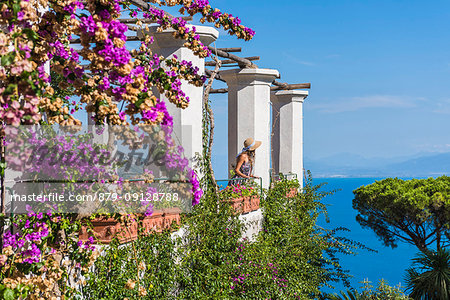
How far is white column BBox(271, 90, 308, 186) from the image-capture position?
38.0ft

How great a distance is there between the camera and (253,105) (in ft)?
28.7

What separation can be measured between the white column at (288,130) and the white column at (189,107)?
19.1ft

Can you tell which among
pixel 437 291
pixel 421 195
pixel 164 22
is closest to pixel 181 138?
pixel 164 22

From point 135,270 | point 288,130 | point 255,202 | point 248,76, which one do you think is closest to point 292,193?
point 288,130

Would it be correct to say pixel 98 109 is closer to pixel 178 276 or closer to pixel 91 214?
pixel 91 214

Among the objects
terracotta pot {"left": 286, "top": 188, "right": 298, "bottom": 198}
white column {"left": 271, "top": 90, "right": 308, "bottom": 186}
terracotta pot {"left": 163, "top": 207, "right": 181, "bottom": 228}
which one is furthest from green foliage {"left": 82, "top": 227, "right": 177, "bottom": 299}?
white column {"left": 271, "top": 90, "right": 308, "bottom": 186}

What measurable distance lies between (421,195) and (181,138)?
11.3m

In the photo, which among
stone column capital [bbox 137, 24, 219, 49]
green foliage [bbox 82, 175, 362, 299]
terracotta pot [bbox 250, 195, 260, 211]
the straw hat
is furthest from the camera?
the straw hat

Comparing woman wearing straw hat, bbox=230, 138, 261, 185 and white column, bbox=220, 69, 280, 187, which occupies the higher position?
white column, bbox=220, 69, 280, 187

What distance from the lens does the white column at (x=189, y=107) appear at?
5.66m

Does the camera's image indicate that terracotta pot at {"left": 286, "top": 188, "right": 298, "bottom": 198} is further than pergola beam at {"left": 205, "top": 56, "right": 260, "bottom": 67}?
Yes

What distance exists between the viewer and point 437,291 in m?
10.8

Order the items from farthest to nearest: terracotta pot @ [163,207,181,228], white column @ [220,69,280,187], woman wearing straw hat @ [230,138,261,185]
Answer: white column @ [220,69,280,187] → woman wearing straw hat @ [230,138,261,185] → terracotta pot @ [163,207,181,228]

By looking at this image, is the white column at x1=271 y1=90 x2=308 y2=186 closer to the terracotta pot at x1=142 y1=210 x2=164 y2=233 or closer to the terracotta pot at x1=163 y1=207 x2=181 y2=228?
the terracotta pot at x1=163 y1=207 x2=181 y2=228
